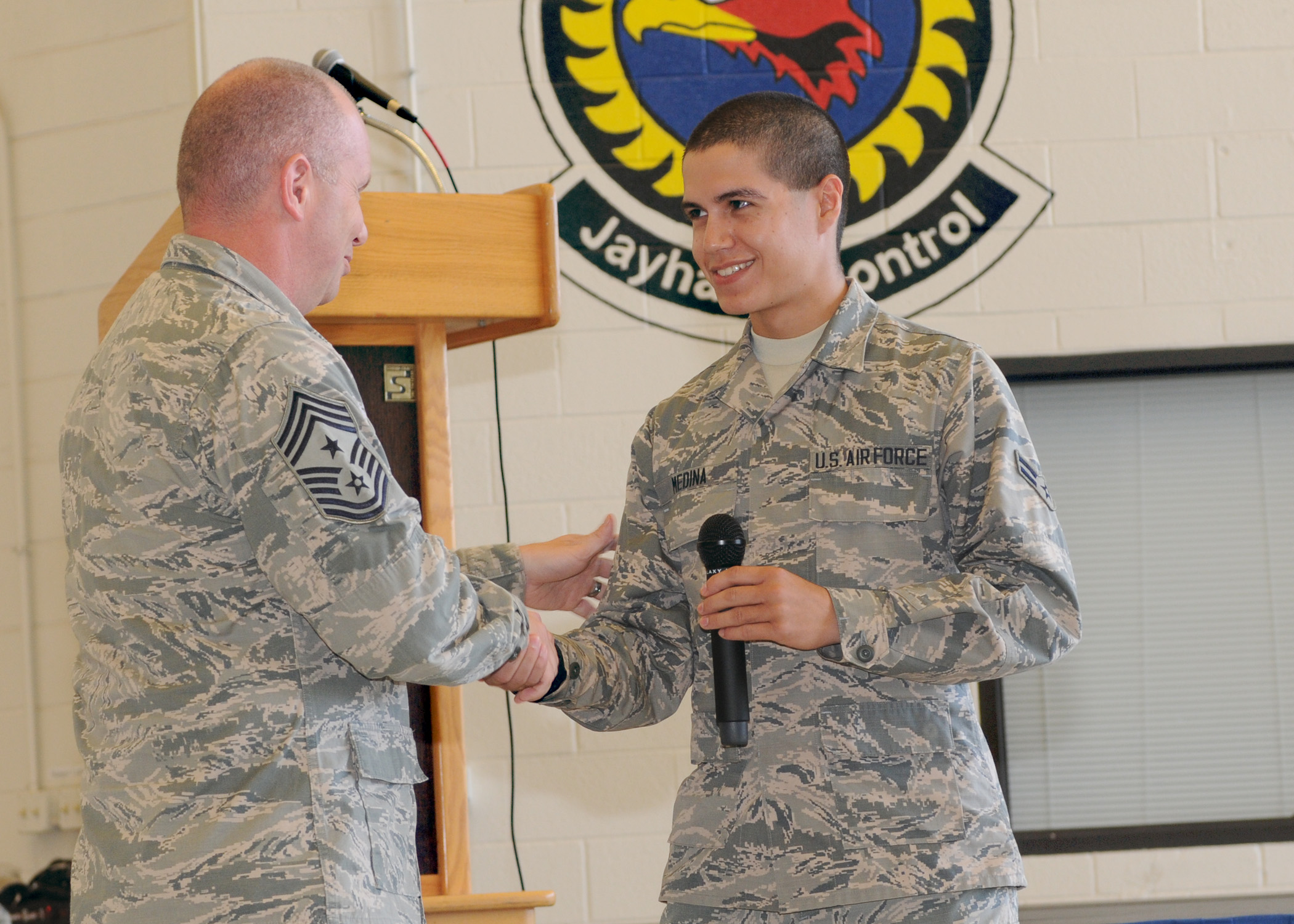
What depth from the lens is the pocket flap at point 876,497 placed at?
158 centimetres

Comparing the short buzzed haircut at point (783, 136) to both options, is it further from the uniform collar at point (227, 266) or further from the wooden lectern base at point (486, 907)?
the wooden lectern base at point (486, 907)

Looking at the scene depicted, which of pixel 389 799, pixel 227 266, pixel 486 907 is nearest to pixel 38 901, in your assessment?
pixel 486 907

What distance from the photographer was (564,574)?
6.43 feet

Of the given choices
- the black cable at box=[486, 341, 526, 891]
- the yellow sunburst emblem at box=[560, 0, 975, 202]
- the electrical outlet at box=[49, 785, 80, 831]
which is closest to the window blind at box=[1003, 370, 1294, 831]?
the yellow sunburst emblem at box=[560, 0, 975, 202]

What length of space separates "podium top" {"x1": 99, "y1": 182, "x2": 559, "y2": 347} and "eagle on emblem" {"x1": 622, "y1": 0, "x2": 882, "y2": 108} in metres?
1.35

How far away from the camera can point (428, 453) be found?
195cm

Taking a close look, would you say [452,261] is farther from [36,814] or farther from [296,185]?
[36,814]

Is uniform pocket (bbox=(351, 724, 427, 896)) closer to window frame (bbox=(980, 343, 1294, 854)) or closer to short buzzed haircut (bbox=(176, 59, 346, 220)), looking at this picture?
short buzzed haircut (bbox=(176, 59, 346, 220))

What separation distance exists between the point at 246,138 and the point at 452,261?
18.1 inches

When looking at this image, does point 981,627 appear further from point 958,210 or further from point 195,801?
point 958,210

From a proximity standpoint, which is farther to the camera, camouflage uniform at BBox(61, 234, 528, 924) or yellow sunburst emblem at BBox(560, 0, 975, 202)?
yellow sunburst emblem at BBox(560, 0, 975, 202)

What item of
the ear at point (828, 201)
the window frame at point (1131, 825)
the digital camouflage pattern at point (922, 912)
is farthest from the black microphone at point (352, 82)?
the window frame at point (1131, 825)

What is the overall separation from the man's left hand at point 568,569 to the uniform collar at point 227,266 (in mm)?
599

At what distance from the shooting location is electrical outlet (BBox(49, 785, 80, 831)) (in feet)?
10.7
